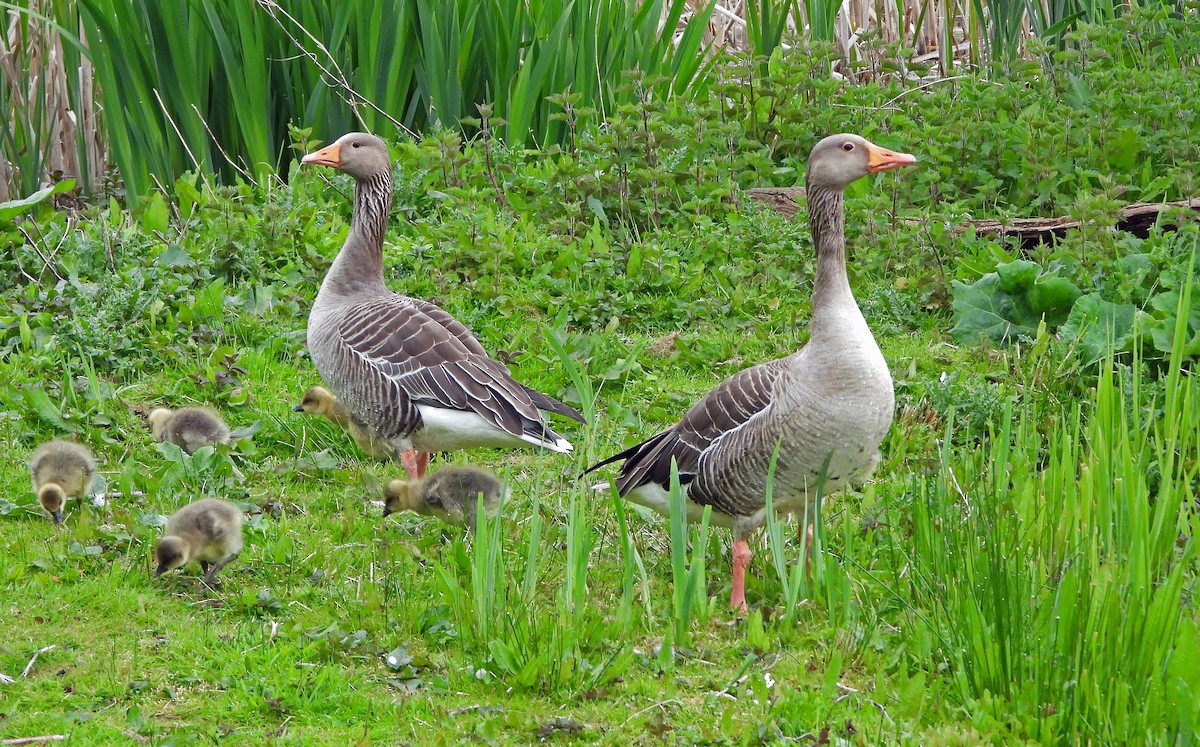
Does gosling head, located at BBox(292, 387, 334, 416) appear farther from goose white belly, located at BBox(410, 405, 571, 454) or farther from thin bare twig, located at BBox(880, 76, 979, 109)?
thin bare twig, located at BBox(880, 76, 979, 109)

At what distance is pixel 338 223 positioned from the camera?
9.26 meters

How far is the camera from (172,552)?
493 cm

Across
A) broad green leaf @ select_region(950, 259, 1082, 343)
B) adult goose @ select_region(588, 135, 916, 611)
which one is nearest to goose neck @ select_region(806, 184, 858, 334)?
adult goose @ select_region(588, 135, 916, 611)

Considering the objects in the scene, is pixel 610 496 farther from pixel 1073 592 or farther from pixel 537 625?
pixel 1073 592

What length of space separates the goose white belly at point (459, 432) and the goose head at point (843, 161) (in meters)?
1.68

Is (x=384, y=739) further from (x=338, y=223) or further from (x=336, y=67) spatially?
(x=336, y=67)

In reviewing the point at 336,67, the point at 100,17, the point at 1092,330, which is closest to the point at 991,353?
the point at 1092,330

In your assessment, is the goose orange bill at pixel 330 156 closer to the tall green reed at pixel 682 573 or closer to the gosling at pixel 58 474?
the gosling at pixel 58 474

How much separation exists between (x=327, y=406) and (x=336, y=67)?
3477 mm

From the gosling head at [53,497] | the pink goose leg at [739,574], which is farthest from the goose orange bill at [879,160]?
the gosling head at [53,497]

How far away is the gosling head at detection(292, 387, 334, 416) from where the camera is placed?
691 cm

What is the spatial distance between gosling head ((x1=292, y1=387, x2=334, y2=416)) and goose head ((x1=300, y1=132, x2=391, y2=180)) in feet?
4.28

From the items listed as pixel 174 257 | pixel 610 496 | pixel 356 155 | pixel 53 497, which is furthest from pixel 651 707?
pixel 174 257

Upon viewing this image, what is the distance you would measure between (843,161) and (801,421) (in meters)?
1.26
